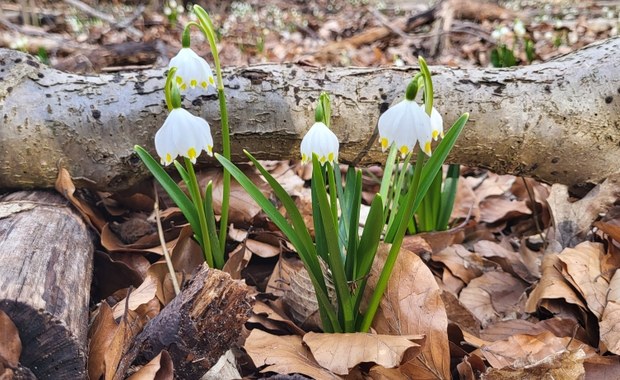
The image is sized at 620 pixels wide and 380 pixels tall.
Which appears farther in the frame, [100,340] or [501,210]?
[501,210]

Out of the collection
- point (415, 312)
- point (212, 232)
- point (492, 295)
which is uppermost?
point (212, 232)

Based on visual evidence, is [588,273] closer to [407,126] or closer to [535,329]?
[535,329]

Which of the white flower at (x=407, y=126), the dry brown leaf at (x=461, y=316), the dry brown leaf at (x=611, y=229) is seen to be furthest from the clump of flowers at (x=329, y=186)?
the dry brown leaf at (x=611, y=229)

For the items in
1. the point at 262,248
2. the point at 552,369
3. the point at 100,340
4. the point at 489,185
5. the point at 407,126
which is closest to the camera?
the point at 407,126

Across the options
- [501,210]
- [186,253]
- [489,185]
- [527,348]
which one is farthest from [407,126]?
[489,185]

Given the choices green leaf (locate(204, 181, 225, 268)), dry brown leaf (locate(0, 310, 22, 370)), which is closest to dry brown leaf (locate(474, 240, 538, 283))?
green leaf (locate(204, 181, 225, 268))

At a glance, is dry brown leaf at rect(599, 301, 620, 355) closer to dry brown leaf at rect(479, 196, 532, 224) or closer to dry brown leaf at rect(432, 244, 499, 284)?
dry brown leaf at rect(432, 244, 499, 284)

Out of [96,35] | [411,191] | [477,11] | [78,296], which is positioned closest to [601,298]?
[411,191]
